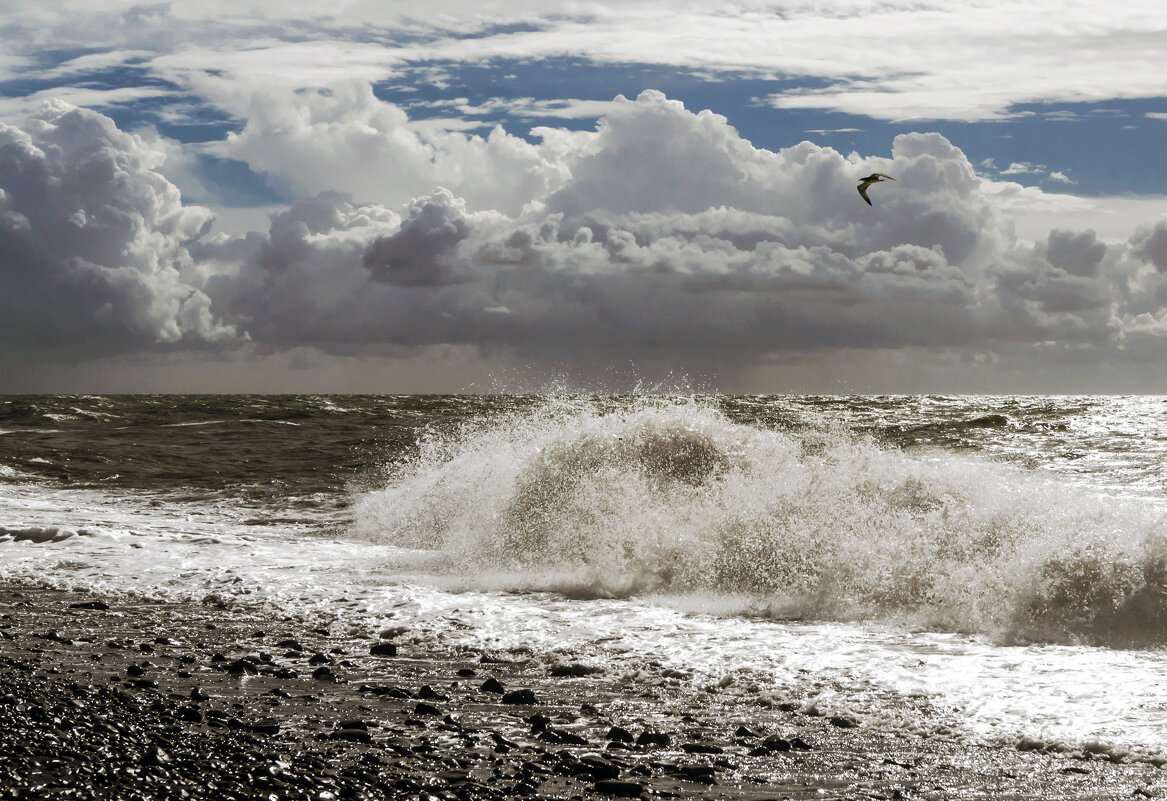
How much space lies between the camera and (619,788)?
12.4 feet

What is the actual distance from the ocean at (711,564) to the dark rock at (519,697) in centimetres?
76

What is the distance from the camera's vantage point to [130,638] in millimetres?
6086

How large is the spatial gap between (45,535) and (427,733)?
779 cm

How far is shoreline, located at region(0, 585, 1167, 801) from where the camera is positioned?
377 centimetres

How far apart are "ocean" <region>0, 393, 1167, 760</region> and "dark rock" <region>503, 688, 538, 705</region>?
0.76m

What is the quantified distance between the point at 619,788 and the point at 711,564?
4.75m


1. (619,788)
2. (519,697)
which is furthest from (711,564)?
(619,788)

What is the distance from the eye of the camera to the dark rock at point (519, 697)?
16.0 ft

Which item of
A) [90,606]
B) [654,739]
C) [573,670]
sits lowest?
[90,606]

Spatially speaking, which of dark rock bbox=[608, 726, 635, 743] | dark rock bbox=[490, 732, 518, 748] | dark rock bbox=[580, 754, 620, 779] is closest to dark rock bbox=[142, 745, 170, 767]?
dark rock bbox=[490, 732, 518, 748]

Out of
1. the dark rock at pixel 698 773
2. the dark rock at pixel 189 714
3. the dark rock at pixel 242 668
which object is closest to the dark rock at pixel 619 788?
the dark rock at pixel 698 773

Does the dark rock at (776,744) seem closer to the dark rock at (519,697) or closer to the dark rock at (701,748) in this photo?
the dark rock at (701,748)

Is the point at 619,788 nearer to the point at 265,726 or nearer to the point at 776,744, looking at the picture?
the point at 776,744

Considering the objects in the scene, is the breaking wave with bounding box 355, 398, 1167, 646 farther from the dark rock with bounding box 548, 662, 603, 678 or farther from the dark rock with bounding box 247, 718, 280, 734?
the dark rock with bounding box 247, 718, 280, 734
